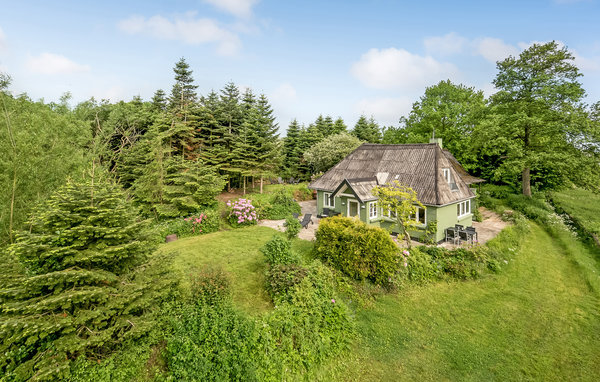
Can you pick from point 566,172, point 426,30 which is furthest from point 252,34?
point 566,172

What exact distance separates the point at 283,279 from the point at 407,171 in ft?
39.0

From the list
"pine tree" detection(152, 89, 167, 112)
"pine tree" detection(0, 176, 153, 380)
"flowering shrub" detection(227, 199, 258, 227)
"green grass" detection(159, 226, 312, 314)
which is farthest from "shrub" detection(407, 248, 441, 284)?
"pine tree" detection(152, 89, 167, 112)

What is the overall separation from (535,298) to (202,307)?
462 inches

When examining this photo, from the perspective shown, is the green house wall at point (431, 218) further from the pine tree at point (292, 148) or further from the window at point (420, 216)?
the pine tree at point (292, 148)

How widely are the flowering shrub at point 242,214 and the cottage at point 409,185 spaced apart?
508 centimetres

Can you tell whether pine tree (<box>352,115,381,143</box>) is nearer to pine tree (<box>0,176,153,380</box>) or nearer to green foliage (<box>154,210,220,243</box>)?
green foliage (<box>154,210,220,243</box>)

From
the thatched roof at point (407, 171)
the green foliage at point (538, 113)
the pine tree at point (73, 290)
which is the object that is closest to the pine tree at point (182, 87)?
the thatched roof at point (407, 171)

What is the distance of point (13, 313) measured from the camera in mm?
4230

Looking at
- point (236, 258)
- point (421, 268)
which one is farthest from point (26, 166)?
point (421, 268)

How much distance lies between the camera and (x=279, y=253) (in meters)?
9.16

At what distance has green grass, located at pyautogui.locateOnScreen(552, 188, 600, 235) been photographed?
16750mm

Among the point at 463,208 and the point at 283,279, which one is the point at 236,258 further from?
the point at 463,208

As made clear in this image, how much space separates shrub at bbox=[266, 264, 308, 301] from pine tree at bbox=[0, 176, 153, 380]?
11.2 feet

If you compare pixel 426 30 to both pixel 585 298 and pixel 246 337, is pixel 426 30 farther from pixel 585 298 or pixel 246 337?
pixel 246 337
